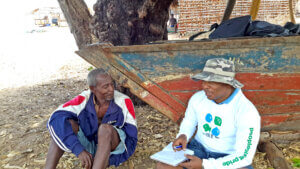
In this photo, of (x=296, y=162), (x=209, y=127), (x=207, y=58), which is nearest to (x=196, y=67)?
(x=207, y=58)

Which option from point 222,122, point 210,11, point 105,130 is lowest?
point 105,130

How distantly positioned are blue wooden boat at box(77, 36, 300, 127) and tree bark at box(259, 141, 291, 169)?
1.07ft

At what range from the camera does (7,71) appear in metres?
7.00

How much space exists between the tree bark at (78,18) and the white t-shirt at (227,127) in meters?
2.24

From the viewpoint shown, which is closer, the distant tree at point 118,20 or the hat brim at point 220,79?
the hat brim at point 220,79

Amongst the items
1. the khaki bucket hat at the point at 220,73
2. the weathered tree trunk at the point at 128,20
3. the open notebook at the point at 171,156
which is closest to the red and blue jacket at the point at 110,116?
the open notebook at the point at 171,156

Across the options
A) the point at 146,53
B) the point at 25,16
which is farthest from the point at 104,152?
the point at 25,16

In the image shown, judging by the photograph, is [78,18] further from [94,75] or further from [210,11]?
[210,11]

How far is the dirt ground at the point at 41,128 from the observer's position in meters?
2.64

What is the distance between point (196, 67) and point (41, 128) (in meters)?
2.42

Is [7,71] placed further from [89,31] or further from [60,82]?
[89,31]

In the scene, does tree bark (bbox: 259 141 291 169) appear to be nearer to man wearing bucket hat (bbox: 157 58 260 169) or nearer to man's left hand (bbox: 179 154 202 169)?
man wearing bucket hat (bbox: 157 58 260 169)

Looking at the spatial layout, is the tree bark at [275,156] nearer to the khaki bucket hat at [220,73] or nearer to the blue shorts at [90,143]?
the khaki bucket hat at [220,73]

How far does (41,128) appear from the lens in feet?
11.2
